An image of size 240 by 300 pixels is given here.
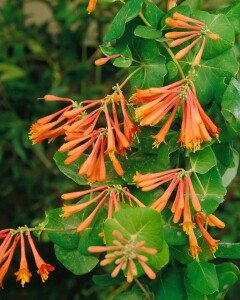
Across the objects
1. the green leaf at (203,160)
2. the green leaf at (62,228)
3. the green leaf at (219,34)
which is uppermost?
the green leaf at (219,34)

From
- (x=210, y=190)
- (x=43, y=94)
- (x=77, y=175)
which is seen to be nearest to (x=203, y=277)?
(x=210, y=190)

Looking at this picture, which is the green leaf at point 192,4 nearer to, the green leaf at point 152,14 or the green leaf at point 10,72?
the green leaf at point 152,14

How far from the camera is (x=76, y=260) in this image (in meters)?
0.94

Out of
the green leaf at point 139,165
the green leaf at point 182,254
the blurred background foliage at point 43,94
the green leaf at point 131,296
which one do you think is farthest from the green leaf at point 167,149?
the blurred background foliage at point 43,94

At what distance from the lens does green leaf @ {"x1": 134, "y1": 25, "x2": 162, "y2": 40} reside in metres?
0.85

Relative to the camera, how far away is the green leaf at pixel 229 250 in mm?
951

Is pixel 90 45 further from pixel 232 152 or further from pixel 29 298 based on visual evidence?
pixel 232 152

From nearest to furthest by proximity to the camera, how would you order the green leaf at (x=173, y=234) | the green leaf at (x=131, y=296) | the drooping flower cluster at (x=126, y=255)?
the drooping flower cluster at (x=126, y=255), the green leaf at (x=173, y=234), the green leaf at (x=131, y=296)

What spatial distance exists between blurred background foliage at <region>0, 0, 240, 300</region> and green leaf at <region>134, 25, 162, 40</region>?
1.05 m

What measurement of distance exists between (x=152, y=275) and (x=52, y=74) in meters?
1.37

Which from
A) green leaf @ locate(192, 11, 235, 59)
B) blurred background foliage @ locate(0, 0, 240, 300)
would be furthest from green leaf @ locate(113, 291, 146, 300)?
blurred background foliage @ locate(0, 0, 240, 300)

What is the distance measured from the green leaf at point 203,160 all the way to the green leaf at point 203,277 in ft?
0.47

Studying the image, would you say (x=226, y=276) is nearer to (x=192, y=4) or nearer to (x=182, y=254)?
(x=182, y=254)

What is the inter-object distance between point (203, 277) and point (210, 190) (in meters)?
0.12
